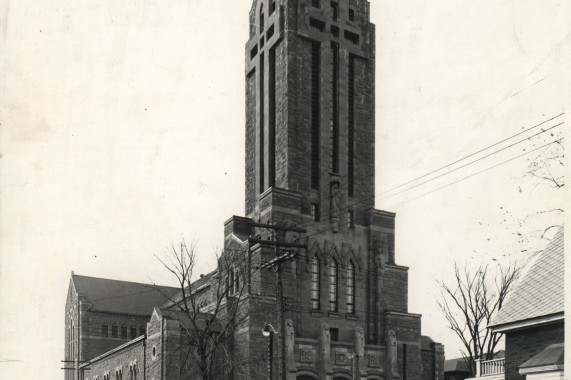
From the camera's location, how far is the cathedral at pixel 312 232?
42.8 metres

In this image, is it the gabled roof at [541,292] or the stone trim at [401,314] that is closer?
the gabled roof at [541,292]

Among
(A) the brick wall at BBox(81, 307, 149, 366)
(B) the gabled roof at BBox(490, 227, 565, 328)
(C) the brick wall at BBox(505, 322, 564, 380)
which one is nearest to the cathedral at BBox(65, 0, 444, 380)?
(C) the brick wall at BBox(505, 322, 564, 380)

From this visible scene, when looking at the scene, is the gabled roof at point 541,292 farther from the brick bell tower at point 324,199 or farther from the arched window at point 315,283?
the arched window at point 315,283

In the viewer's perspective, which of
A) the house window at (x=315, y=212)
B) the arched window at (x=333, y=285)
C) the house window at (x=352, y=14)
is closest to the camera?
the arched window at (x=333, y=285)

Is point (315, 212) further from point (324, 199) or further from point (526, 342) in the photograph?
point (526, 342)

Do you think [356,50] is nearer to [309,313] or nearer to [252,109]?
[252,109]

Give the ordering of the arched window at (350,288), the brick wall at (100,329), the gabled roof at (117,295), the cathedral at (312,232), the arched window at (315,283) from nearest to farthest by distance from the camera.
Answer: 1. the cathedral at (312,232)
2. the arched window at (315,283)
3. the arched window at (350,288)
4. the brick wall at (100,329)
5. the gabled roof at (117,295)

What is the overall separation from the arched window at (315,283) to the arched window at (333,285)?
3.17 feet

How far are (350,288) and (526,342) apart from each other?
1033 inches

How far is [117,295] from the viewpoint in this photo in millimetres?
80125

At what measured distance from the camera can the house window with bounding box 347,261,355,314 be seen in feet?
153

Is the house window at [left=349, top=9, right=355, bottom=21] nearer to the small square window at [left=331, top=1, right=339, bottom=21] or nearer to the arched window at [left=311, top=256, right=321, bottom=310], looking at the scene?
the small square window at [left=331, top=1, right=339, bottom=21]

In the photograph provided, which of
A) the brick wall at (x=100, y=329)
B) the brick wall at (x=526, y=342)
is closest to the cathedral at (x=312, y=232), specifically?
the brick wall at (x=526, y=342)

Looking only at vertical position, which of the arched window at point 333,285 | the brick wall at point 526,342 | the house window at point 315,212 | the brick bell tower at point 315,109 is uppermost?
the brick bell tower at point 315,109
